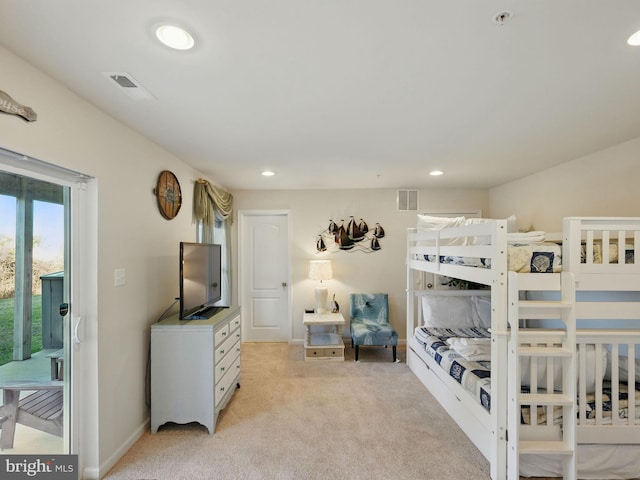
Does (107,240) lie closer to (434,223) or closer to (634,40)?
(434,223)

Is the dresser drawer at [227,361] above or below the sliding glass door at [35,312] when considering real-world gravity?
below

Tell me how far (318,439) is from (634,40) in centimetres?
288

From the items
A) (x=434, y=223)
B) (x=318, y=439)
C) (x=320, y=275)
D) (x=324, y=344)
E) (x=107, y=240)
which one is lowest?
(x=318, y=439)

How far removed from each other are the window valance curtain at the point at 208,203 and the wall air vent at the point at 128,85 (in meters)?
1.63

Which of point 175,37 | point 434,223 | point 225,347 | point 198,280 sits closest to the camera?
point 175,37

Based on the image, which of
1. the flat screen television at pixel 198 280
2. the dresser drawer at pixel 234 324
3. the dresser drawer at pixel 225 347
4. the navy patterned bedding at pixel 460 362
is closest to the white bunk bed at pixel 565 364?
the navy patterned bedding at pixel 460 362

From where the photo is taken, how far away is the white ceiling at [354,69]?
1128mm

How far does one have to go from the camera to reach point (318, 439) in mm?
2314

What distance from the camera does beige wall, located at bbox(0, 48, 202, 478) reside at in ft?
5.01

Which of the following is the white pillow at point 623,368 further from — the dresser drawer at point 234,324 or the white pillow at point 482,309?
the dresser drawer at point 234,324

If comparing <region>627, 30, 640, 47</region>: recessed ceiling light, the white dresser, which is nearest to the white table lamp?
the white dresser

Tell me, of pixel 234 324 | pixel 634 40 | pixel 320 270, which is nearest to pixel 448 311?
pixel 320 270

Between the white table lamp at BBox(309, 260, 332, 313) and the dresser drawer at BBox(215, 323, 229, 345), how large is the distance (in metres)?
1.72

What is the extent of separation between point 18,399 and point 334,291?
346 cm
